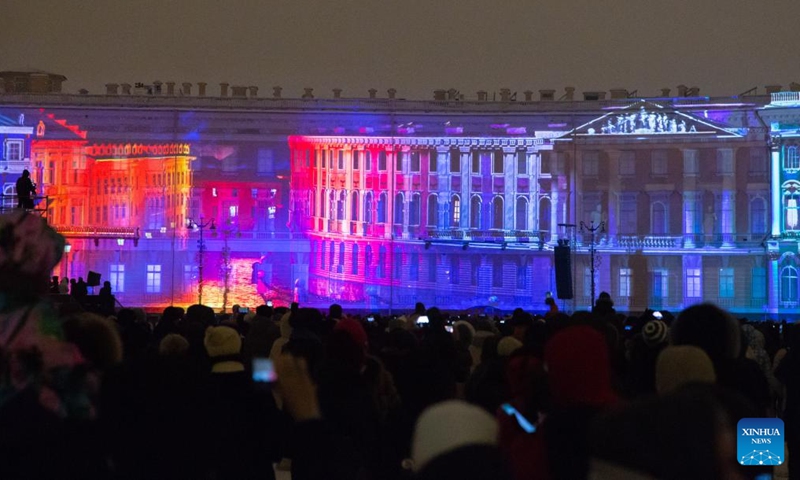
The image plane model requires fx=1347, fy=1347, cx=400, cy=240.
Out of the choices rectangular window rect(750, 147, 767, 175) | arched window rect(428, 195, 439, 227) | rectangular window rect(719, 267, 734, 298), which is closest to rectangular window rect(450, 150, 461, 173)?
arched window rect(428, 195, 439, 227)

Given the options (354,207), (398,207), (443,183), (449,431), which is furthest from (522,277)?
(449,431)

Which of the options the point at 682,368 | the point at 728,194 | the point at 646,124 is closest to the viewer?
the point at 682,368

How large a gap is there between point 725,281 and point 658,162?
4066 mm

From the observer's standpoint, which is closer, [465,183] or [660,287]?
[465,183]

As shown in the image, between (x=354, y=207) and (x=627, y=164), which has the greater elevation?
(x=627, y=164)

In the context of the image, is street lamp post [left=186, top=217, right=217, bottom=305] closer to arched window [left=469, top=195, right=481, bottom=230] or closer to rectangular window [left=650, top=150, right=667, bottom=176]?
arched window [left=469, top=195, right=481, bottom=230]

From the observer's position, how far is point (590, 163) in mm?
40312

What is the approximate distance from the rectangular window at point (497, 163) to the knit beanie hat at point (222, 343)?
33.3 metres

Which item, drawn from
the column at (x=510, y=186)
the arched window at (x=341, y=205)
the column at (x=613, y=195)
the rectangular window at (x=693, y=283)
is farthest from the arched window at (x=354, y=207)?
the rectangular window at (x=693, y=283)

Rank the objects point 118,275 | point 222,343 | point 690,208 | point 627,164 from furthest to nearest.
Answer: point 627,164
point 690,208
point 118,275
point 222,343

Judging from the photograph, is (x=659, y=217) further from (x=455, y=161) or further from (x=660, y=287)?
(x=455, y=161)

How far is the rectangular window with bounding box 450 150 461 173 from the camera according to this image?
1558 inches

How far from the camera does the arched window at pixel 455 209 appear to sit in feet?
130

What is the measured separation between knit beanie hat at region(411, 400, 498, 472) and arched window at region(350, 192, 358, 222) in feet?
118
